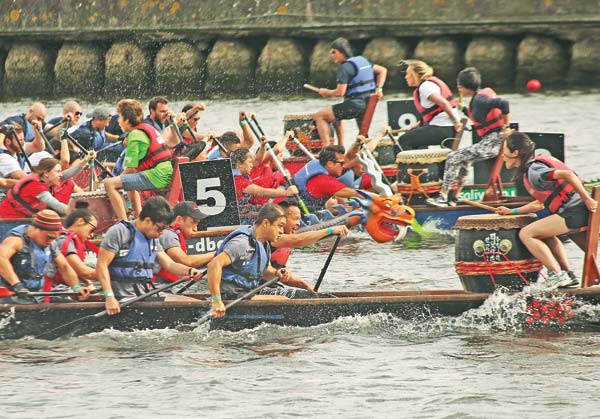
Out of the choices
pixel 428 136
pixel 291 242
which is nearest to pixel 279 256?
pixel 291 242

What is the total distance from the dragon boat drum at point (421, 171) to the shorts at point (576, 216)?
17.6 ft

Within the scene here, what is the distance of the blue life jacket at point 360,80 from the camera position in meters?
20.1

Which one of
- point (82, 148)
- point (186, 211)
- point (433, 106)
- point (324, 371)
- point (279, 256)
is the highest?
point (433, 106)

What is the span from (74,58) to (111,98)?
1479 mm

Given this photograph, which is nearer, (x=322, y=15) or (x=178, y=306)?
(x=178, y=306)

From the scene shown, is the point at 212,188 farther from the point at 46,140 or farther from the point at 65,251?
the point at 46,140

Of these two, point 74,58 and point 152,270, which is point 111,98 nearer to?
point 74,58

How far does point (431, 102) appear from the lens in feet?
61.0


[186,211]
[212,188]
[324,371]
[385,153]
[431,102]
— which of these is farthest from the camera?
[385,153]

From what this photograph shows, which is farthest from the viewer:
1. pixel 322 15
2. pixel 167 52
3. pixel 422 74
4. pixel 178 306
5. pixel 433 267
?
pixel 167 52

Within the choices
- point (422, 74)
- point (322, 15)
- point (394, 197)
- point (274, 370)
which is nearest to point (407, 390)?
point (274, 370)

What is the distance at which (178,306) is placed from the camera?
12.5 metres

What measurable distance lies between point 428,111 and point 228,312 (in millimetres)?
7004

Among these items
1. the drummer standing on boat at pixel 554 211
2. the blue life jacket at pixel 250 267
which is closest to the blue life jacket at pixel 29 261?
the blue life jacket at pixel 250 267
